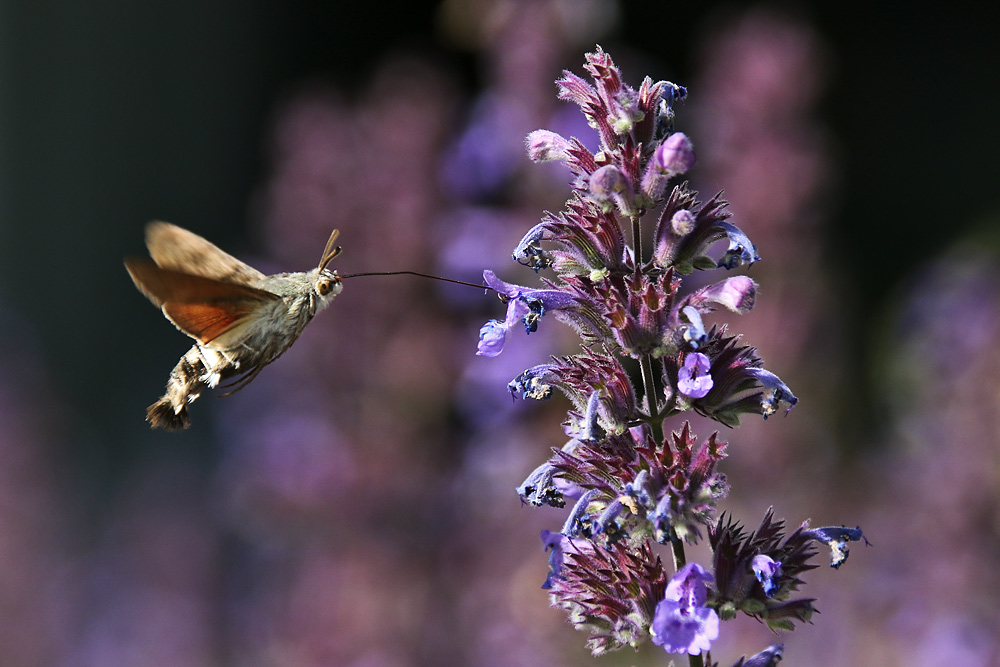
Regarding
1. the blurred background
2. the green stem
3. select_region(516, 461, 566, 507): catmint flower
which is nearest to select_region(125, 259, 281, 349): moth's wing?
select_region(516, 461, 566, 507): catmint flower

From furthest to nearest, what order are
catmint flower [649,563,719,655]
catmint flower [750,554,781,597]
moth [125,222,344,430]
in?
moth [125,222,344,430] → catmint flower [750,554,781,597] → catmint flower [649,563,719,655]

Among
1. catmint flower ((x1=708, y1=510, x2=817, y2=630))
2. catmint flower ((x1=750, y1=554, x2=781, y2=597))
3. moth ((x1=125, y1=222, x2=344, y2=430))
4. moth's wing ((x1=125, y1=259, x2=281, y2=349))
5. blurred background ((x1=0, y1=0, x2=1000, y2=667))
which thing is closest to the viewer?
catmint flower ((x1=750, y1=554, x2=781, y2=597))

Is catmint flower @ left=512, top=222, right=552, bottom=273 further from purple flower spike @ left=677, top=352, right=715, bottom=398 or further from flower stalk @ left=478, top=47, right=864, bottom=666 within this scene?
purple flower spike @ left=677, top=352, right=715, bottom=398

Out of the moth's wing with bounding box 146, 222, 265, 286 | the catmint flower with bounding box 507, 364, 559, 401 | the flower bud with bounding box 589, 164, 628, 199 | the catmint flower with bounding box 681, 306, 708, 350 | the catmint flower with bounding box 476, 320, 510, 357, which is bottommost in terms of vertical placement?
the catmint flower with bounding box 681, 306, 708, 350

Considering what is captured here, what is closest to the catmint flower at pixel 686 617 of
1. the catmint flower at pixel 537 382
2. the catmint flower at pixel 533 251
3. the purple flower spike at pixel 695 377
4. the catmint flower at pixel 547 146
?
the purple flower spike at pixel 695 377

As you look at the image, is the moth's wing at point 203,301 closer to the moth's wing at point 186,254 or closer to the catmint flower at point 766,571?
the moth's wing at point 186,254

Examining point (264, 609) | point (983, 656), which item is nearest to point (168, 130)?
point (264, 609)

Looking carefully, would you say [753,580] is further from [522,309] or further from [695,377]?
[522,309]

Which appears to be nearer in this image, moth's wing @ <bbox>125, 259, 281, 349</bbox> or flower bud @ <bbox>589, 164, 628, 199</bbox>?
flower bud @ <bbox>589, 164, 628, 199</bbox>

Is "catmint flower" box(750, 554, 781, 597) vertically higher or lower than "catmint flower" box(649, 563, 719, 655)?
higher
